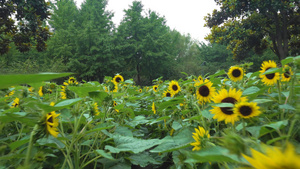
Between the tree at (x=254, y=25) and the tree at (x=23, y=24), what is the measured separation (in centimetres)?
881

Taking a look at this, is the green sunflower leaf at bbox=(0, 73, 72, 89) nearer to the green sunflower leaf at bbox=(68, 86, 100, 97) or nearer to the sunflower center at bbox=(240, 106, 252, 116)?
the green sunflower leaf at bbox=(68, 86, 100, 97)

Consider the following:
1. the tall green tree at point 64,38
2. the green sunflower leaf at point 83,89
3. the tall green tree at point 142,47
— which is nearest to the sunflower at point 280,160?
the green sunflower leaf at point 83,89

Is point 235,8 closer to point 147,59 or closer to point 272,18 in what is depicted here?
point 272,18

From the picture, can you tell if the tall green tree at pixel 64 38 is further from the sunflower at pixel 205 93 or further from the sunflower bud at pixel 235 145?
the sunflower bud at pixel 235 145

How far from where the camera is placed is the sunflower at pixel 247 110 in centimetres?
81

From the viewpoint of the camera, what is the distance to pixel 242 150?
1.29 ft

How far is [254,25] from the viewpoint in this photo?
1007 centimetres

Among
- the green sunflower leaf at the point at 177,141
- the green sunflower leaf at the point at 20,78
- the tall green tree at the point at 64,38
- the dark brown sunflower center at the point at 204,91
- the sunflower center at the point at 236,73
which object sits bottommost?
the green sunflower leaf at the point at 177,141

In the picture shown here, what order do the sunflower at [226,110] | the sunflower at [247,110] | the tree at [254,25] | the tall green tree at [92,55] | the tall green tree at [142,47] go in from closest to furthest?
the sunflower at [247,110] < the sunflower at [226,110] < the tree at [254,25] < the tall green tree at [92,55] < the tall green tree at [142,47]

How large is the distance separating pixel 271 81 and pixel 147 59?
20.8 meters

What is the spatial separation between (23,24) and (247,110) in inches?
349

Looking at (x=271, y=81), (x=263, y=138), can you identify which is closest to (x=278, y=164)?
(x=263, y=138)

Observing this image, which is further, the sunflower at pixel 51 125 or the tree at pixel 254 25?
the tree at pixel 254 25

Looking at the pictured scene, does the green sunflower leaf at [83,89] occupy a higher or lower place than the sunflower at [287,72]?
lower
